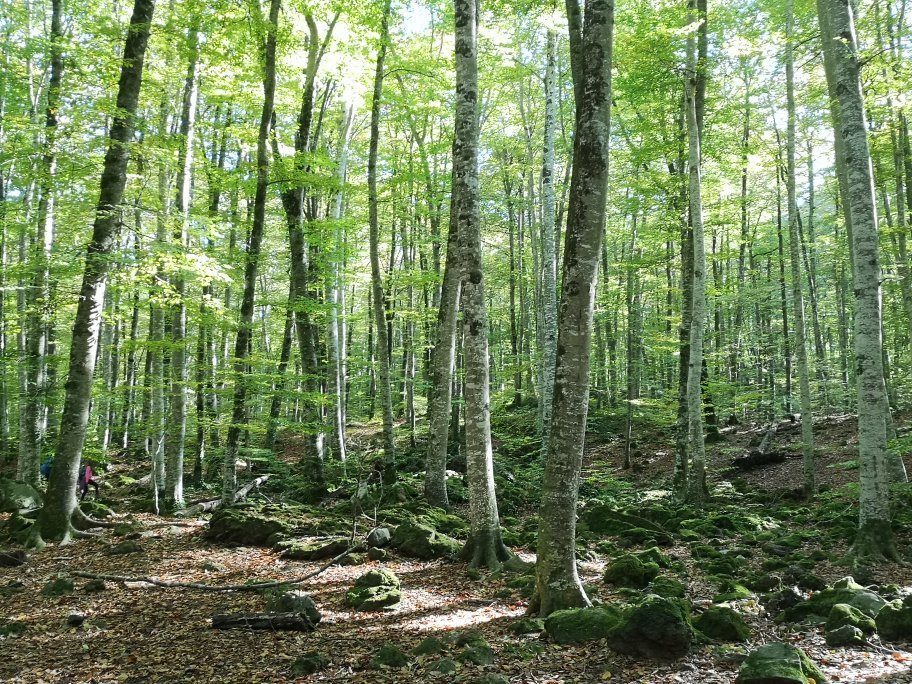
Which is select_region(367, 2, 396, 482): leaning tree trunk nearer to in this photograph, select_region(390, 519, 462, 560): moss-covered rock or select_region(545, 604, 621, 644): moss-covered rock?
select_region(390, 519, 462, 560): moss-covered rock

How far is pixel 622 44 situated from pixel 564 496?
32.9 ft

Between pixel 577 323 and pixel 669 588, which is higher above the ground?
pixel 577 323

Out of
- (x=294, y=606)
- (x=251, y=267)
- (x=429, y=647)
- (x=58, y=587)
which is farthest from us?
(x=251, y=267)

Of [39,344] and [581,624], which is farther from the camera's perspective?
[39,344]

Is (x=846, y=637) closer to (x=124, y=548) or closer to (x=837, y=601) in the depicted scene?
(x=837, y=601)

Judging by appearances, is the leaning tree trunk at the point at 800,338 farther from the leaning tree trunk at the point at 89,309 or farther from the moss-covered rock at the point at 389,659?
the leaning tree trunk at the point at 89,309

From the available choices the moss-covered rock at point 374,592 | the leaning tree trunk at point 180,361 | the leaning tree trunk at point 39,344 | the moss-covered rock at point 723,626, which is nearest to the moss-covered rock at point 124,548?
the leaning tree trunk at point 180,361

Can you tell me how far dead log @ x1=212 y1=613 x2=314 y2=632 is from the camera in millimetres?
5324

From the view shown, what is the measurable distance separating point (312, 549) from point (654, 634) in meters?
5.57

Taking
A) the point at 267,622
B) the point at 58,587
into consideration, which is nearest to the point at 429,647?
the point at 267,622

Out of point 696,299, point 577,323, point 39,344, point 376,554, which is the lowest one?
point 376,554

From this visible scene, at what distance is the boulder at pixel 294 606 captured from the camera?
5.46 metres

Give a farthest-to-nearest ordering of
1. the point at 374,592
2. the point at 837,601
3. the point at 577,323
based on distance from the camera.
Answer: the point at 374,592 → the point at 837,601 → the point at 577,323

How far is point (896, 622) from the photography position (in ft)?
15.1
